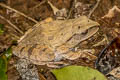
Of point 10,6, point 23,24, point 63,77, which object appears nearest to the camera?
point 63,77

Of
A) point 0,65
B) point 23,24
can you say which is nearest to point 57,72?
point 0,65

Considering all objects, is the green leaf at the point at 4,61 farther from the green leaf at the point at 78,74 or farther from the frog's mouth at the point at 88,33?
the frog's mouth at the point at 88,33

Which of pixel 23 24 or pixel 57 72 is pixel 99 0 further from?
pixel 57 72

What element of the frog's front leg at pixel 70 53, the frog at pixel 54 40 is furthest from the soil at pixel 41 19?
the frog at pixel 54 40

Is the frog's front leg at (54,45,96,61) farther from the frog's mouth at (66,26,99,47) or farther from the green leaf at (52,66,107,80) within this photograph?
the green leaf at (52,66,107,80)

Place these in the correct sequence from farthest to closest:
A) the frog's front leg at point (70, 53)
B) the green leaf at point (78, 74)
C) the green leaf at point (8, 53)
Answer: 1. the frog's front leg at point (70, 53)
2. the green leaf at point (8, 53)
3. the green leaf at point (78, 74)

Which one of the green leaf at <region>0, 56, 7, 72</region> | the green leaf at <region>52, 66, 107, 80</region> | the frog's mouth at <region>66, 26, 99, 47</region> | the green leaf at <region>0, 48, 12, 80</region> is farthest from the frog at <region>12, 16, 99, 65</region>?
the green leaf at <region>52, 66, 107, 80</region>
